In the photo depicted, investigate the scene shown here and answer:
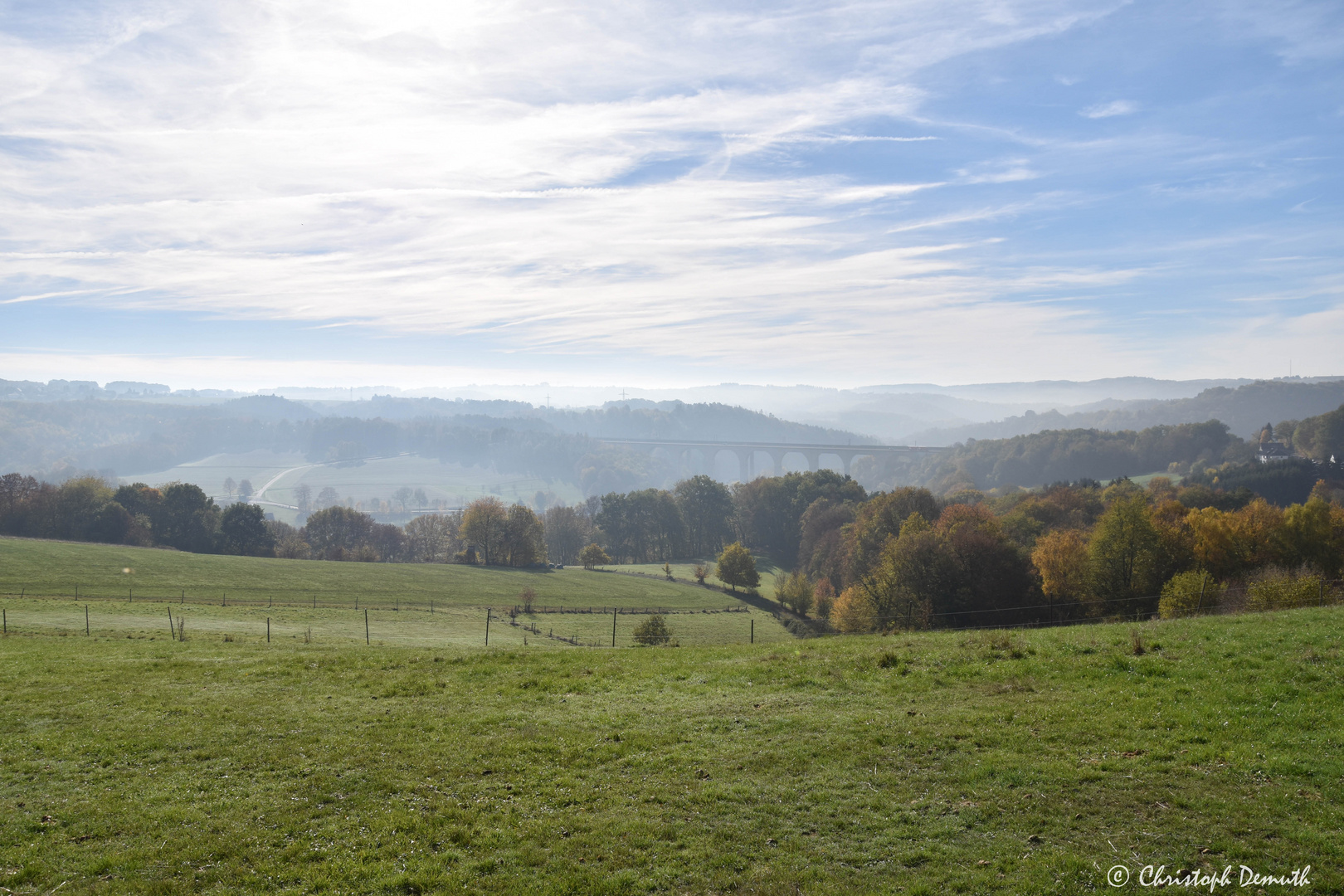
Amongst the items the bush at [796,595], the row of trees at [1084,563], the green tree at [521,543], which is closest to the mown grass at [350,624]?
the row of trees at [1084,563]

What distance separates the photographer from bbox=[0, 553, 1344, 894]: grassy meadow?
9.36m

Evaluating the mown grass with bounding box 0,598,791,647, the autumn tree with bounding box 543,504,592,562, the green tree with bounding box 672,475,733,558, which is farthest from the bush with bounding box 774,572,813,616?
the autumn tree with bounding box 543,504,592,562

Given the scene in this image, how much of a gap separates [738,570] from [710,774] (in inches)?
3019

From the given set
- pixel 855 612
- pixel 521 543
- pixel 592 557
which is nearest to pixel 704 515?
pixel 592 557

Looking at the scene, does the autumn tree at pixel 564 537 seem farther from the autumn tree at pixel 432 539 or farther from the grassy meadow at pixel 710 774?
the grassy meadow at pixel 710 774

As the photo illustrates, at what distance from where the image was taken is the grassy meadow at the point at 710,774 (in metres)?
9.36

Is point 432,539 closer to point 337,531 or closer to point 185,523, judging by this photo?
point 337,531

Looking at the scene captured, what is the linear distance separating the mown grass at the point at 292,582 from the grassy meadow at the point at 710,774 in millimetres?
41541

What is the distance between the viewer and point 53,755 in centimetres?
1362

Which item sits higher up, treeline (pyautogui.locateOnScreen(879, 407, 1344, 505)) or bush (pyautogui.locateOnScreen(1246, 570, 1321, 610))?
treeline (pyautogui.locateOnScreen(879, 407, 1344, 505))

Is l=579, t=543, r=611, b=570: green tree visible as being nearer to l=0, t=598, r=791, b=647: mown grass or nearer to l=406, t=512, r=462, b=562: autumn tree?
l=406, t=512, r=462, b=562: autumn tree

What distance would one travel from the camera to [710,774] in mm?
12609

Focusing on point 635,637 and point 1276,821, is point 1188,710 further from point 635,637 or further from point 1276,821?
point 635,637

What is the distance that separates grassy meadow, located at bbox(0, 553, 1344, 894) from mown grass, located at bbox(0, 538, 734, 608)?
136 ft
